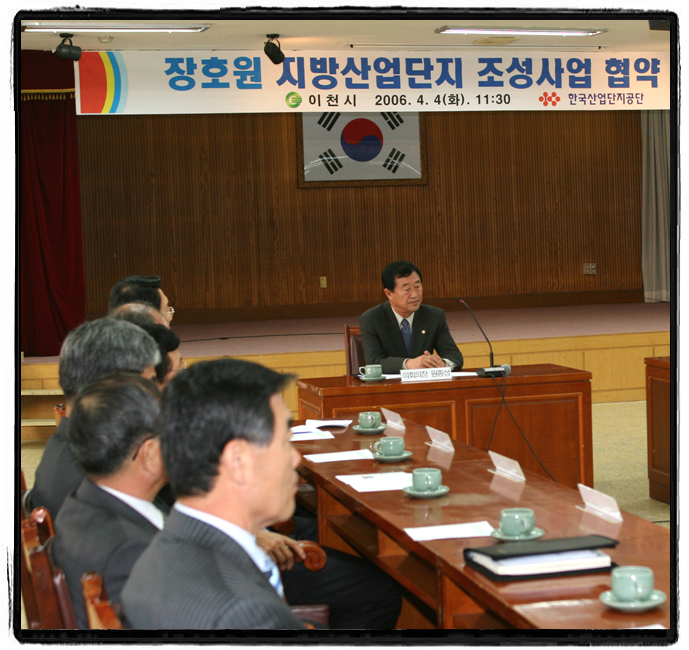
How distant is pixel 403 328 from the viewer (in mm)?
4598

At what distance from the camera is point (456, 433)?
3990 millimetres

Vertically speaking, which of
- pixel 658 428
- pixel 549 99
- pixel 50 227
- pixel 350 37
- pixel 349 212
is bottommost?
pixel 658 428

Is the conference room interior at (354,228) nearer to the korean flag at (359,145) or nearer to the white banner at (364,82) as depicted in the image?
the korean flag at (359,145)

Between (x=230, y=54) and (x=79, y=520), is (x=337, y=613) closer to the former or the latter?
(x=79, y=520)

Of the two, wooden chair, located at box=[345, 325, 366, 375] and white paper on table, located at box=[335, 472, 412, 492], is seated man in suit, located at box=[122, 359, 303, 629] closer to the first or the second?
white paper on table, located at box=[335, 472, 412, 492]

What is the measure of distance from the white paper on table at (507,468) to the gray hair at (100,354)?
38.8 inches

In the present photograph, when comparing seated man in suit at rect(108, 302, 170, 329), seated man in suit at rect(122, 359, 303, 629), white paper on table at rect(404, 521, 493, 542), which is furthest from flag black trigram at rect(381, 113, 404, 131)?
seated man in suit at rect(122, 359, 303, 629)

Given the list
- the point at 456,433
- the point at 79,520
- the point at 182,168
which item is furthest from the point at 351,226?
the point at 79,520

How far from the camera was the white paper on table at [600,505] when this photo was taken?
187 cm

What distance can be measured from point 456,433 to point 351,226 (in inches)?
256

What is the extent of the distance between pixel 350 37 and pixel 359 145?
150 inches

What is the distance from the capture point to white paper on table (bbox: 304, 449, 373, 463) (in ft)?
8.76

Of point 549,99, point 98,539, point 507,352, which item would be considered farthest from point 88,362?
point 507,352

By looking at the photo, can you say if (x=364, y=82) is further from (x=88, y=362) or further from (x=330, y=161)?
(x=330, y=161)
